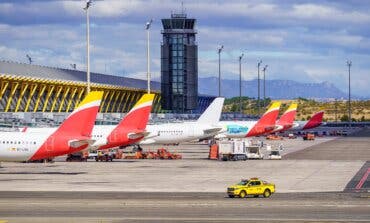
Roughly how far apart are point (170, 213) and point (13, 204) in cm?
1126

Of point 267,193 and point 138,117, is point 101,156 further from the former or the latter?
point 267,193

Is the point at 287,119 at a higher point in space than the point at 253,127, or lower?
higher

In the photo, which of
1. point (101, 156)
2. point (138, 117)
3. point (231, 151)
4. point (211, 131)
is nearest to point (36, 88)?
point (211, 131)

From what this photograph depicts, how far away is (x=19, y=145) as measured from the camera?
83375mm

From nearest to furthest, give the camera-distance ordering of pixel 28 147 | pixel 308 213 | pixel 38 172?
1. pixel 308 213
2. pixel 28 147
3. pixel 38 172

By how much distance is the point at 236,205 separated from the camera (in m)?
59.8

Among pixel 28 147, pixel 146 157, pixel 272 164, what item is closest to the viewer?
pixel 28 147

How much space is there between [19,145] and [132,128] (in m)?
22.5

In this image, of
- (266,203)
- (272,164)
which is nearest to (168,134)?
(272,164)

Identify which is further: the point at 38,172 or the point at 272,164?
the point at 272,164

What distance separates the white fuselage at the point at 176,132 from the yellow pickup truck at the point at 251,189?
187ft

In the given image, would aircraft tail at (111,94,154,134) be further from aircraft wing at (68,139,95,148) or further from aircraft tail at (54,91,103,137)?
aircraft wing at (68,139,95,148)

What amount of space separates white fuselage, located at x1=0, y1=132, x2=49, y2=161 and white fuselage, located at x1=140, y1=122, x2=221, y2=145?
40.6 m

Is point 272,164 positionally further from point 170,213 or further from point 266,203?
point 170,213
